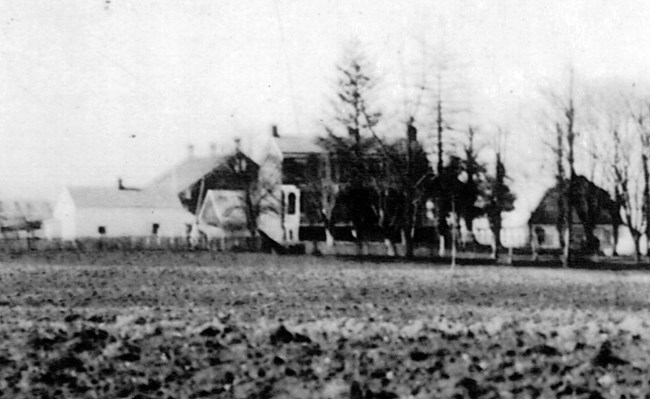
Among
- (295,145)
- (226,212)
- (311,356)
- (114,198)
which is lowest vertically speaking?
(311,356)

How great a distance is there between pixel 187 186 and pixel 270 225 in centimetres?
1609

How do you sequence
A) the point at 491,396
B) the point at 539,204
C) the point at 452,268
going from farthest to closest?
the point at 539,204 → the point at 452,268 → the point at 491,396

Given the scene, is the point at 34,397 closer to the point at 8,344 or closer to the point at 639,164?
the point at 8,344

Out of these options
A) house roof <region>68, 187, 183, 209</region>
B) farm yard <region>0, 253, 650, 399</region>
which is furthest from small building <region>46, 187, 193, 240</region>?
farm yard <region>0, 253, 650, 399</region>

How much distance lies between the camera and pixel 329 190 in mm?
48625

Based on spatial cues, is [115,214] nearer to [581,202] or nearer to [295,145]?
[295,145]

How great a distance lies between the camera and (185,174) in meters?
76.2

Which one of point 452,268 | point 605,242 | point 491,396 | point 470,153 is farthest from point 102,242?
point 605,242

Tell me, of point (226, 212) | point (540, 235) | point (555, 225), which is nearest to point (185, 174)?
point (226, 212)

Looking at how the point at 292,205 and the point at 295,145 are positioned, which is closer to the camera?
the point at 292,205

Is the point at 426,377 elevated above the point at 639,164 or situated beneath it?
situated beneath

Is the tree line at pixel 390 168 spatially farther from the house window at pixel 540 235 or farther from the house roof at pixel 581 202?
the house window at pixel 540 235

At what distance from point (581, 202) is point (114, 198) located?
30.2m

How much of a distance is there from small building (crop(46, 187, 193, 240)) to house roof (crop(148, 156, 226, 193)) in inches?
249
